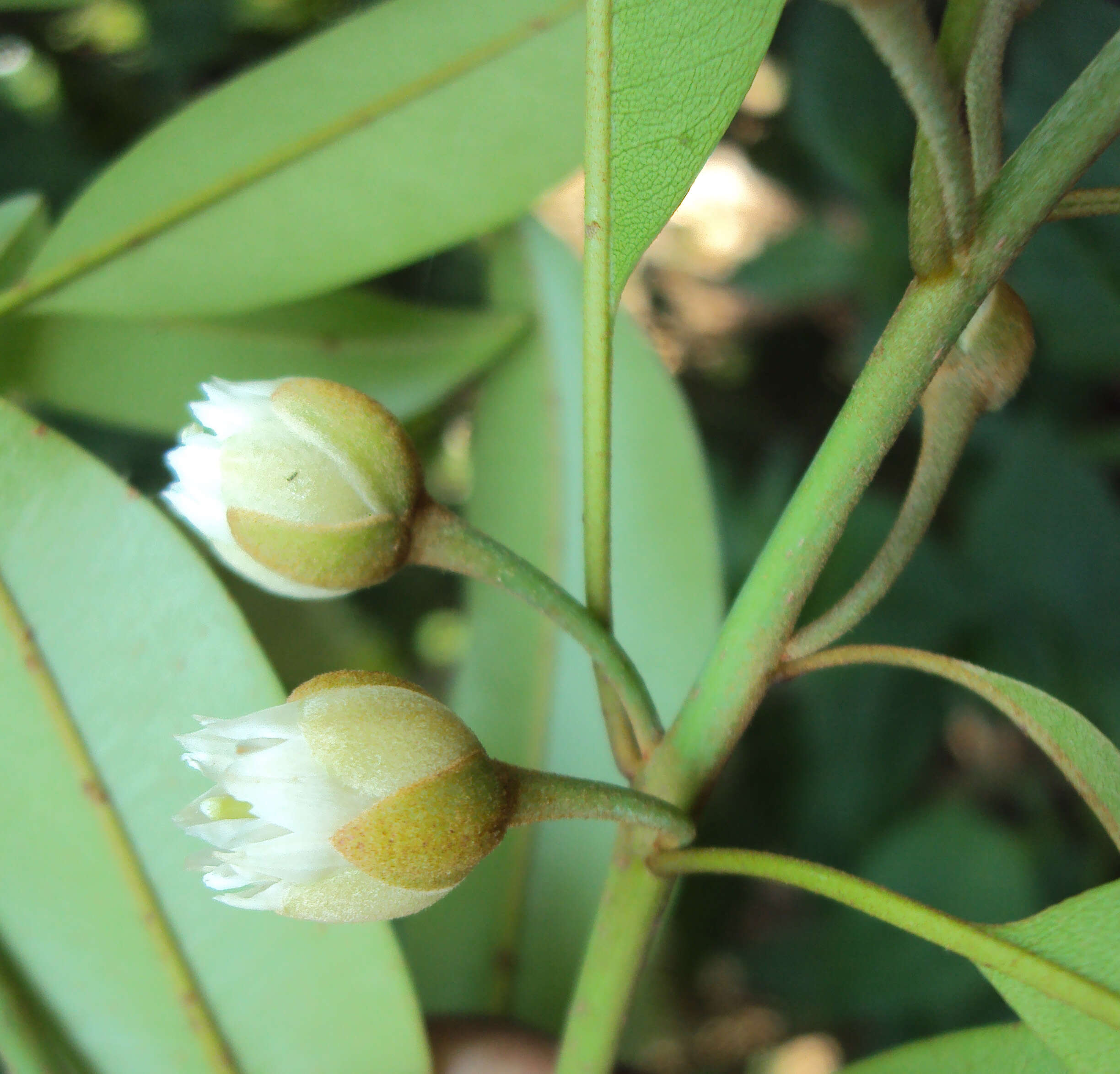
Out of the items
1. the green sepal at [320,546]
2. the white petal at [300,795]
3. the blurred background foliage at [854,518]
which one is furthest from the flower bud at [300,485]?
the blurred background foliage at [854,518]

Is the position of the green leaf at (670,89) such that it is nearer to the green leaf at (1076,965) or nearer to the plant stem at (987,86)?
the plant stem at (987,86)

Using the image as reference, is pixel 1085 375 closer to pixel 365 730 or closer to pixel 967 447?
pixel 967 447

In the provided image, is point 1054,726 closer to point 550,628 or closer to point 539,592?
point 539,592

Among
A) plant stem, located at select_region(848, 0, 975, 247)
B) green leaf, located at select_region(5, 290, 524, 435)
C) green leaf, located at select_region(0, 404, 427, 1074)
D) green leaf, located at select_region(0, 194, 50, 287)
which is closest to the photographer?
plant stem, located at select_region(848, 0, 975, 247)

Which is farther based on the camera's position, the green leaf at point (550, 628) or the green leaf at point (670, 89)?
the green leaf at point (550, 628)

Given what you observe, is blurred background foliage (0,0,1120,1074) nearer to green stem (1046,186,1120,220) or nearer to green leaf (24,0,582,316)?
green leaf (24,0,582,316)

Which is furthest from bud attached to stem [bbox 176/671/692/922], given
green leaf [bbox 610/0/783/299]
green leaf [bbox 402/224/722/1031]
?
green leaf [bbox 402/224/722/1031]
